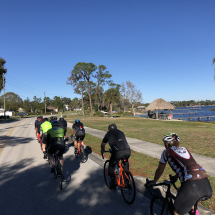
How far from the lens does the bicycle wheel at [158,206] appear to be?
2.88 m

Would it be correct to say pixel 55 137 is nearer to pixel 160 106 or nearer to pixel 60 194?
pixel 60 194

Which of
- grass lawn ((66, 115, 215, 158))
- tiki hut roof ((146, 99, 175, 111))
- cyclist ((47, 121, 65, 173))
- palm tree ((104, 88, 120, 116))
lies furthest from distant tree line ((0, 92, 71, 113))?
cyclist ((47, 121, 65, 173))

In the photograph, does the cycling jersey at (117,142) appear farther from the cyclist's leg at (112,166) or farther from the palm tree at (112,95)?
the palm tree at (112,95)

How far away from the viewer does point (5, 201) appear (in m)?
4.18

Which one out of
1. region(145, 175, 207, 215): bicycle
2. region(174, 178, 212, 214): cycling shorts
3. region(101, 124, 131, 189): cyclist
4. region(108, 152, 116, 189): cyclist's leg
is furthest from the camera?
region(108, 152, 116, 189): cyclist's leg

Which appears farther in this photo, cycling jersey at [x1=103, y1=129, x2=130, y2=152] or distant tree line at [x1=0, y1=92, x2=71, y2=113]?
distant tree line at [x1=0, y1=92, x2=71, y2=113]

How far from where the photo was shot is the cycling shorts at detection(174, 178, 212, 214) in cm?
233

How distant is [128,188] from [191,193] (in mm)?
1833

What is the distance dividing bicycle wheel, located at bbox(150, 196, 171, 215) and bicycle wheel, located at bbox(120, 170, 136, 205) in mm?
564

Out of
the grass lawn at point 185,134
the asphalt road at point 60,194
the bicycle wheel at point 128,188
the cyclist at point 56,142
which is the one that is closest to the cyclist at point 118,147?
the bicycle wheel at point 128,188

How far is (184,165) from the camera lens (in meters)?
2.50

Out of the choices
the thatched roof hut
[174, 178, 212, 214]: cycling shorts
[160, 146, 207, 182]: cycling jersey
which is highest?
the thatched roof hut

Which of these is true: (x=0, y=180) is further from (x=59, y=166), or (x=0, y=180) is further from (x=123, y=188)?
(x=123, y=188)

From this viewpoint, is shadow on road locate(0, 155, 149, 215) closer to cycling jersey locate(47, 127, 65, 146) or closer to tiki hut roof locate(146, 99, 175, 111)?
cycling jersey locate(47, 127, 65, 146)
